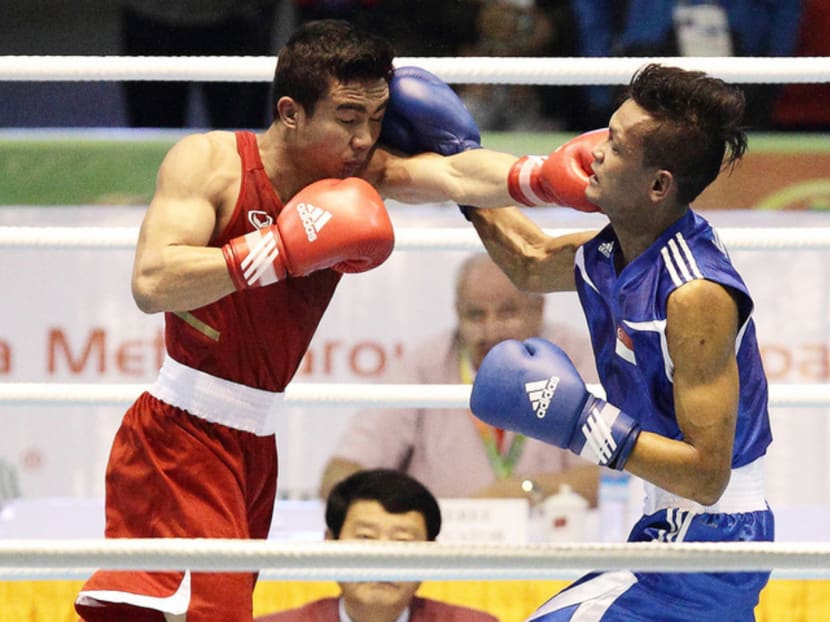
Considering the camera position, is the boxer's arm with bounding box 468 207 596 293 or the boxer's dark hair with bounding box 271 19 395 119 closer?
the boxer's dark hair with bounding box 271 19 395 119

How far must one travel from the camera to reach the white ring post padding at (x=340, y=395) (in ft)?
8.10

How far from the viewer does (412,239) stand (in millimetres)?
2535

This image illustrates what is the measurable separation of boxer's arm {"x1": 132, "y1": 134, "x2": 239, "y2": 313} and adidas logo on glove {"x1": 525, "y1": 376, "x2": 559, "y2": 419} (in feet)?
1.50

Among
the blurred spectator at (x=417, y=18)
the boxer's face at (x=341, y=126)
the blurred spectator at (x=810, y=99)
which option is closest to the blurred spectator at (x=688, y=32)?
the blurred spectator at (x=810, y=99)

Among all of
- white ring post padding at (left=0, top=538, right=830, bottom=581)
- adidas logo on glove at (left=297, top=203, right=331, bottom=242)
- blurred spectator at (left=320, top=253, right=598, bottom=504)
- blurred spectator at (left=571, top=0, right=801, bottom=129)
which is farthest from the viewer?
blurred spectator at (left=571, top=0, right=801, bottom=129)

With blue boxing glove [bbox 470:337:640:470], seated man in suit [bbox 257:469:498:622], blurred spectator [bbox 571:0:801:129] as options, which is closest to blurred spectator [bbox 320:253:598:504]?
seated man in suit [bbox 257:469:498:622]

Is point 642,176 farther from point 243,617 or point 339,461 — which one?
point 339,461

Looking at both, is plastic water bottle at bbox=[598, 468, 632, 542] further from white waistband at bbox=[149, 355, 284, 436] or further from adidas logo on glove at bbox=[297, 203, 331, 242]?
adidas logo on glove at bbox=[297, 203, 331, 242]

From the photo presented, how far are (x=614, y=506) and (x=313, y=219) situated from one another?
5.51 feet

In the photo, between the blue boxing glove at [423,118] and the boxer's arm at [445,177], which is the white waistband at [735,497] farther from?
the blue boxing glove at [423,118]

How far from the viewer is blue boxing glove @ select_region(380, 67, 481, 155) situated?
2375mm

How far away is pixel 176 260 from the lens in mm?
2107

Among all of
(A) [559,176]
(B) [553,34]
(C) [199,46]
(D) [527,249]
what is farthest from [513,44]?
(A) [559,176]

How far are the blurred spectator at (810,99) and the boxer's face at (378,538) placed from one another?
232cm
